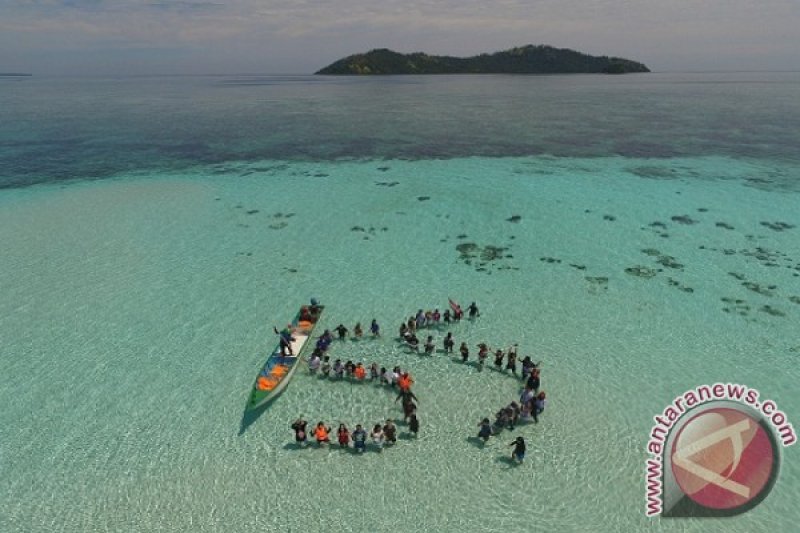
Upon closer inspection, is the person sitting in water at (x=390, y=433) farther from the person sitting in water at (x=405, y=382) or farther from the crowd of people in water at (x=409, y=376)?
the person sitting in water at (x=405, y=382)

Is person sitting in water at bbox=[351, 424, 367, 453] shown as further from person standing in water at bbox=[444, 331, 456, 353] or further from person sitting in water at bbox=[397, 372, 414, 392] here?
person standing in water at bbox=[444, 331, 456, 353]

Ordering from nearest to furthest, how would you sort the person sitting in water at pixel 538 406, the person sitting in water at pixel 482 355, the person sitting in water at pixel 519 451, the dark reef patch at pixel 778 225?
the person sitting in water at pixel 519 451 → the person sitting in water at pixel 538 406 → the person sitting in water at pixel 482 355 → the dark reef patch at pixel 778 225

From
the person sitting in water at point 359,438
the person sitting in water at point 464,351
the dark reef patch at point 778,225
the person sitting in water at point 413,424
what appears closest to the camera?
the person sitting in water at point 359,438

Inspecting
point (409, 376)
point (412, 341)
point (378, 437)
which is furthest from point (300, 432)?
point (412, 341)

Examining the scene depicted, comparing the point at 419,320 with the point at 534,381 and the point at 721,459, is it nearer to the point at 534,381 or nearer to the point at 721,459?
the point at 534,381

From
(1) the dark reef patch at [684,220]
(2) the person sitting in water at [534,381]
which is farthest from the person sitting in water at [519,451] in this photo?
(1) the dark reef patch at [684,220]

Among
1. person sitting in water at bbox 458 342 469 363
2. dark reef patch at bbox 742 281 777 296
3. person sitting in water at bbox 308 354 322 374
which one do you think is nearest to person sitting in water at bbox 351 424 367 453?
person sitting in water at bbox 308 354 322 374

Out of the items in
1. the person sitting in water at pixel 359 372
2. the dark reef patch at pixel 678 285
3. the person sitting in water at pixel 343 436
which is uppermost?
the dark reef patch at pixel 678 285

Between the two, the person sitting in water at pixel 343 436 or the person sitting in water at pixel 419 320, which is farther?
the person sitting in water at pixel 419 320
